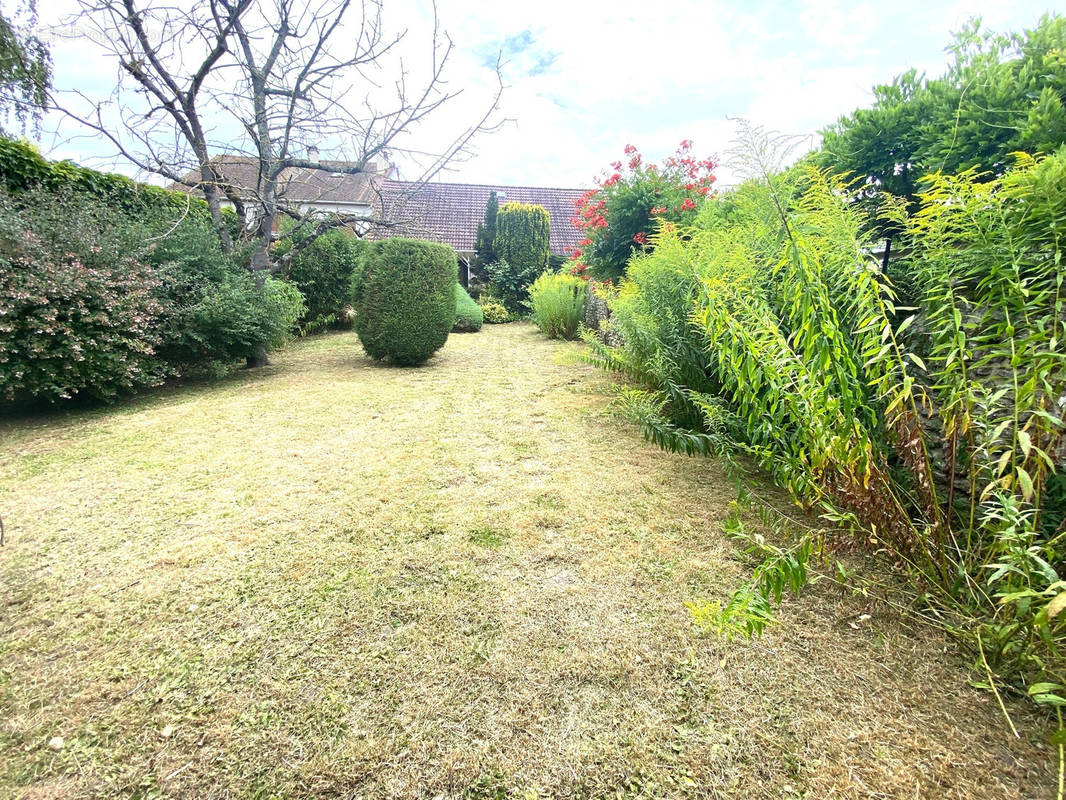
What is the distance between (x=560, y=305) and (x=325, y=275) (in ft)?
16.4

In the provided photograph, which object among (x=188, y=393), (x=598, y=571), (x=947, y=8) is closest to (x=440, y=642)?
(x=598, y=571)

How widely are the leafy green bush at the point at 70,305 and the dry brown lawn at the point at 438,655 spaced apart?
125cm

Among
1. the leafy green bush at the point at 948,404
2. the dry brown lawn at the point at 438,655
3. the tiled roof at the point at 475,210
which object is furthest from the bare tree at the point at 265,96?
the tiled roof at the point at 475,210

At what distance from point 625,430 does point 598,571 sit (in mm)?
1932

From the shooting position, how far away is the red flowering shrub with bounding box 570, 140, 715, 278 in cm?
632

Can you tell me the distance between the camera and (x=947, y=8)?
8.71 feet

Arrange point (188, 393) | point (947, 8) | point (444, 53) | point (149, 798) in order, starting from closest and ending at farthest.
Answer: point (149, 798)
point (947, 8)
point (188, 393)
point (444, 53)

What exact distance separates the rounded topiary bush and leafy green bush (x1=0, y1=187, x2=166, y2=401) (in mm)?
2307

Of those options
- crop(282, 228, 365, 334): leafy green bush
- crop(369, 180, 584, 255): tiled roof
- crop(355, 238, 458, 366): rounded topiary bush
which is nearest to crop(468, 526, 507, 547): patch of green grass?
crop(355, 238, 458, 366): rounded topiary bush

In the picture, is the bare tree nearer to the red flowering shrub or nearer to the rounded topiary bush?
the rounded topiary bush

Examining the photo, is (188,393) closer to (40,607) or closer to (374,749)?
(40,607)

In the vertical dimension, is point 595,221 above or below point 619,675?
above

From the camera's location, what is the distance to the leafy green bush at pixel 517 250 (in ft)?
44.4

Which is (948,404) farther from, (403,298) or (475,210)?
(475,210)
